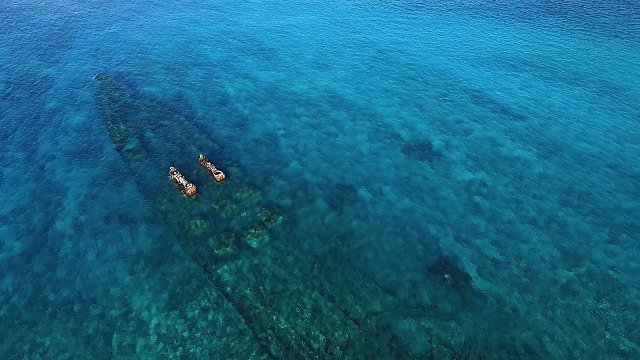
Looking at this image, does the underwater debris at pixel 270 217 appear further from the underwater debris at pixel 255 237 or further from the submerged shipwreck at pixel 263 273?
the underwater debris at pixel 255 237

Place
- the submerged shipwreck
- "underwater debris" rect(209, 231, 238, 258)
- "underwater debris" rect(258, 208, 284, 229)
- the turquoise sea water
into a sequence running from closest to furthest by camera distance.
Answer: the submerged shipwreck, the turquoise sea water, "underwater debris" rect(209, 231, 238, 258), "underwater debris" rect(258, 208, 284, 229)

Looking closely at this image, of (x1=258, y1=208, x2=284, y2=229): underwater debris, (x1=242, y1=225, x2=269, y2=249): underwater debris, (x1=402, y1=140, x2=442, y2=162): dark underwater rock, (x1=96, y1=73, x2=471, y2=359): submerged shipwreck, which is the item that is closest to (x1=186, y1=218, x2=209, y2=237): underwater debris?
(x1=96, y1=73, x2=471, y2=359): submerged shipwreck

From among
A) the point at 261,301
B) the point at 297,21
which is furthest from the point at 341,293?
the point at 297,21

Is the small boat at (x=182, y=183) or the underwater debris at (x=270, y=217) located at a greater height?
the small boat at (x=182, y=183)

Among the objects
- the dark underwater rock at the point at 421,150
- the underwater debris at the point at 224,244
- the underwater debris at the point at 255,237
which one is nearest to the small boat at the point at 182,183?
the underwater debris at the point at 224,244

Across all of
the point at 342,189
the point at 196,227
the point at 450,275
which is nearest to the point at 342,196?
the point at 342,189

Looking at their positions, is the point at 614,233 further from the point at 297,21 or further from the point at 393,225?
the point at 297,21

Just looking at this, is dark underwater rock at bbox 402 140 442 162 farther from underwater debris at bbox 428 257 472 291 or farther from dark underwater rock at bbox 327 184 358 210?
→ underwater debris at bbox 428 257 472 291

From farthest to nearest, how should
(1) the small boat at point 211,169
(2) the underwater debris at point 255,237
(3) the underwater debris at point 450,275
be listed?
(1) the small boat at point 211,169, (2) the underwater debris at point 255,237, (3) the underwater debris at point 450,275
